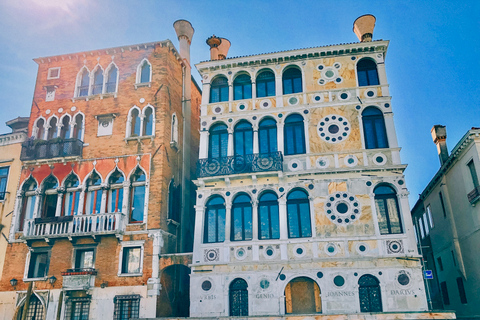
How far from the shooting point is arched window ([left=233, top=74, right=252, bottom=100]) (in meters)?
22.8

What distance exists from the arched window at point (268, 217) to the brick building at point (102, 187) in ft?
16.8

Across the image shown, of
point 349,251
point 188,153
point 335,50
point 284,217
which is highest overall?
point 335,50

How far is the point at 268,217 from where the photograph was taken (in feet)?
65.6

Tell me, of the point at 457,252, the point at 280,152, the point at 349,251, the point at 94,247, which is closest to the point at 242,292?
the point at 349,251

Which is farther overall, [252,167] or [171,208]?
[171,208]

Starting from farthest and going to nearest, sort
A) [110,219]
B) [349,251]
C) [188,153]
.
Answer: [188,153] < [110,219] < [349,251]

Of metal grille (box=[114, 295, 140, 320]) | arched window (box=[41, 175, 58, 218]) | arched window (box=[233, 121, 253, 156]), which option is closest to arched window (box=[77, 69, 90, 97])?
arched window (box=[41, 175, 58, 218])

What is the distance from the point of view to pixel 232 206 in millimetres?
20578

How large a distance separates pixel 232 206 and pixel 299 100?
6409 mm

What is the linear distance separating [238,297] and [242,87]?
Answer: 1081 cm

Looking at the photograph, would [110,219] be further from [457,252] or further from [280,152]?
[457,252]

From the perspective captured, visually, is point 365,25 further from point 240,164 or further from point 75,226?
point 75,226

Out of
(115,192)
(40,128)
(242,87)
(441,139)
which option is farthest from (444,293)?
(40,128)

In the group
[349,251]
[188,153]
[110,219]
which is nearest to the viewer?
[349,251]
